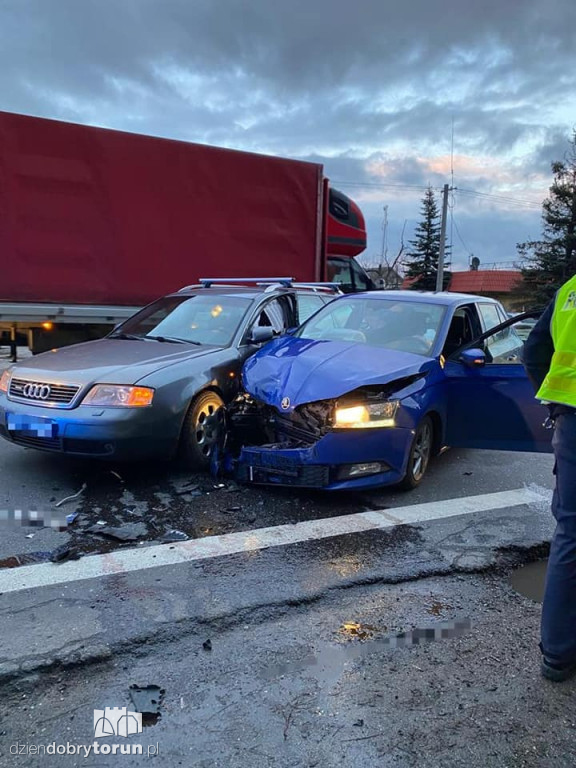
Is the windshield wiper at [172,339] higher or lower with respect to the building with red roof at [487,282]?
lower

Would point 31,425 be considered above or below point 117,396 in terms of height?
below

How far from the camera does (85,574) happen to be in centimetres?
318

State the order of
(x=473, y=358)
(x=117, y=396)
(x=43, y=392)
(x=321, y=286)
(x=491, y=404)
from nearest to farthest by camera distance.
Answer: (x=117, y=396) → (x=43, y=392) → (x=473, y=358) → (x=491, y=404) → (x=321, y=286)

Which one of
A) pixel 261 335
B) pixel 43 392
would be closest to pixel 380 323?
pixel 261 335

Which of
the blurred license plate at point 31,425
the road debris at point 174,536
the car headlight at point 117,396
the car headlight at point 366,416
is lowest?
the road debris at point 174,536

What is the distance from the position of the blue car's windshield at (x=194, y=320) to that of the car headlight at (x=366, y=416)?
1655 mm

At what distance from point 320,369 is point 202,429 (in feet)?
3.74

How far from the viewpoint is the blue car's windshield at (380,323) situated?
5.09 meters

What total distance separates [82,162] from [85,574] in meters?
6.06

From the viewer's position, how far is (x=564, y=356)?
2.43 m

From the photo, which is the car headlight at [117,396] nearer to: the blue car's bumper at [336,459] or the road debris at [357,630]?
the blue car's bumper at [336,459]

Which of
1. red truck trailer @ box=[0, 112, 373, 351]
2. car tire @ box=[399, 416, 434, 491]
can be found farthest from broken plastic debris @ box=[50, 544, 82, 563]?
red truck trailer @ box=[0, 112, 373, 351]

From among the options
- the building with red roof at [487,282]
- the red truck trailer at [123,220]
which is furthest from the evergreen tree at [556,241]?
the red truck trailer at [123,220]

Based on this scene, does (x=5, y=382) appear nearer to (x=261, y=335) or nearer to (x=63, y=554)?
(x=63, y=554)
